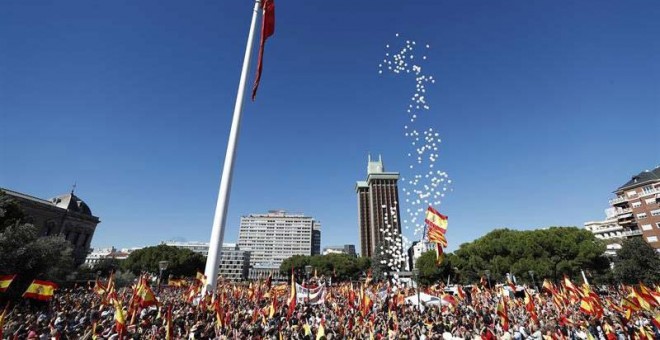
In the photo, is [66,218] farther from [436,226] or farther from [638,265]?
[638,265]

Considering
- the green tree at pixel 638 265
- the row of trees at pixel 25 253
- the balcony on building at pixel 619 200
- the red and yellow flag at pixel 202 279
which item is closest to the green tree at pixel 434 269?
the green tree at pixel 638 265

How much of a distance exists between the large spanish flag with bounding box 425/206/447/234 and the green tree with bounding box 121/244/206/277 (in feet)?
262

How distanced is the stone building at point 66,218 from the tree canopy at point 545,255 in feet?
327

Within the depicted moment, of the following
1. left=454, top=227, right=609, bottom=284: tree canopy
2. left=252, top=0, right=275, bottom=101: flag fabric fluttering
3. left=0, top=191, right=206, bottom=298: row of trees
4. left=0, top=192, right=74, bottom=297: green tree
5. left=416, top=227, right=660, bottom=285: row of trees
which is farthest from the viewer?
left=454, top=227, right=609, bottom=284: tree canopy

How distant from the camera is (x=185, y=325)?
14016mm

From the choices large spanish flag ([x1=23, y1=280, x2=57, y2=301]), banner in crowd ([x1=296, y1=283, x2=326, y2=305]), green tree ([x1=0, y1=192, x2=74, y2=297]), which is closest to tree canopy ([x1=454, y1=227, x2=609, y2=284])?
banner in crowd ([x1=296, y1=283, x2=326, y2=305])

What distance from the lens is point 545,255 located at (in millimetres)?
54031

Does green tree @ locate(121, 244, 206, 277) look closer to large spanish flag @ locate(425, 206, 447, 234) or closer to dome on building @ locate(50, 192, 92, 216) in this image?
dome on building @ locate(50, 192, 92, 216)

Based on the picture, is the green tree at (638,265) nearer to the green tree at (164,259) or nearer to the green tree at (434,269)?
the green tree at (434,269)

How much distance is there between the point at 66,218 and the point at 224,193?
93409mm

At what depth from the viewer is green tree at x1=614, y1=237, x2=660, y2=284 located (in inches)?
1869

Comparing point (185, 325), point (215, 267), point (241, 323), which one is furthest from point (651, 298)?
point (215, 267)

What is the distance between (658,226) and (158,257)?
124 m

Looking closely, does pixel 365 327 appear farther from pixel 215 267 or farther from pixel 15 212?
pixel 15 212
